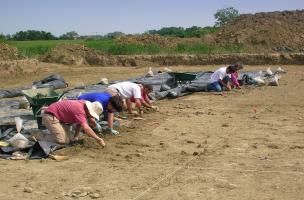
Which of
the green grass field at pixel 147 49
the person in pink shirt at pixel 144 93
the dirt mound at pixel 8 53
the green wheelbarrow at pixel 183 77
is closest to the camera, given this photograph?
the person in pink shirt at pixel 144 93

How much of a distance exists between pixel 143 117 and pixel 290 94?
5115mm

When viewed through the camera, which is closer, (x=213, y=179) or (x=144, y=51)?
(x=213, y=179)

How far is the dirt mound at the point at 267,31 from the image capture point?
32.5 metres

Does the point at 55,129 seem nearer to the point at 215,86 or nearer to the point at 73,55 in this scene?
the point at 215,86

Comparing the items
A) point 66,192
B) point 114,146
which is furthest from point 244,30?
point 66,192

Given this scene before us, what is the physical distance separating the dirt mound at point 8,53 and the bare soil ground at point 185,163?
15891mm

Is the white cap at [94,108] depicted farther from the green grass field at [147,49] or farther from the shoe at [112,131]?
the green grass field at [147,49]

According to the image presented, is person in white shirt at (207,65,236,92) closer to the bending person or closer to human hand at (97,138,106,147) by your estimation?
the bending person

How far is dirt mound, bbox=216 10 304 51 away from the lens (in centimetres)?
3253

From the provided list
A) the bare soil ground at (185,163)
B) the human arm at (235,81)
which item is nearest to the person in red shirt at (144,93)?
the bare soil ground at (185,163)

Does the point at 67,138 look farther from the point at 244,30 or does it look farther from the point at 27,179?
the point at 244,30

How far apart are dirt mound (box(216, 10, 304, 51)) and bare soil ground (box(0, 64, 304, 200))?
22152 millimetres

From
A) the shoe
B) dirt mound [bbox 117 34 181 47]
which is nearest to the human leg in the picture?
the shoe

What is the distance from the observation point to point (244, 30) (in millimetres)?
35312
